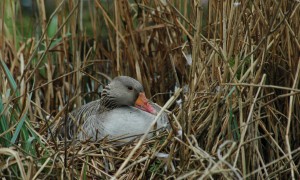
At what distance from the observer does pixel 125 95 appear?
18.8 ft

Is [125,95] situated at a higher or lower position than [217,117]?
lower

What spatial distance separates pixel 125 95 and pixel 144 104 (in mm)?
222

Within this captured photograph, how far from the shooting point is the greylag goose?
5332 millimetres

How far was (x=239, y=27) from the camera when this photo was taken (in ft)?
15.4

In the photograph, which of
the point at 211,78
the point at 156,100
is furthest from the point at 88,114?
the point at 211,78

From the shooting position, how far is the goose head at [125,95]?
221 inches

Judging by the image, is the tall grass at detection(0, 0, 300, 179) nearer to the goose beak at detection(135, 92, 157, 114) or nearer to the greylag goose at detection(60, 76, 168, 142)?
the greylag goose at detection(60, 76, 168, 142)

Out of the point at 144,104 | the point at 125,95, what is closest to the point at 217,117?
the point at 144,104

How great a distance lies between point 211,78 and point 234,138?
614 mm

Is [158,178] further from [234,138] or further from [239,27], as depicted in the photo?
[239,27]

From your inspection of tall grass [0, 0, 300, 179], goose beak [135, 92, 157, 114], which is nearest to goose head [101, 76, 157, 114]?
goose beak [135, 92, 157, 114]

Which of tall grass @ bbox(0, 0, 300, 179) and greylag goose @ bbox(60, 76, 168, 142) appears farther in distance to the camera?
greylag goose @ bbox(60, 76, 168, 142)

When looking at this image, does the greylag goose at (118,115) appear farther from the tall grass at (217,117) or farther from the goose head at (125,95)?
the tall grass at (217,117)

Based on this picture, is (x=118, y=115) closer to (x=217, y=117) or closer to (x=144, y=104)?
(x=144, y=104)
